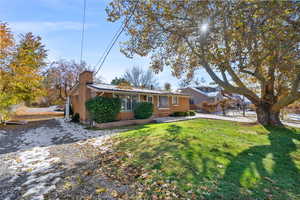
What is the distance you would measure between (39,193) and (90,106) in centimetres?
814

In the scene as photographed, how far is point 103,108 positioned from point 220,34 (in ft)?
26.9

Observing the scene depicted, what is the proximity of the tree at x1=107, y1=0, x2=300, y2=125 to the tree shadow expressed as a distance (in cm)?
324

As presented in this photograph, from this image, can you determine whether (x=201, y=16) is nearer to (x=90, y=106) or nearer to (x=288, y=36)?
(x=288, y=36)

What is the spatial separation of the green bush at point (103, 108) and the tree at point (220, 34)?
3.96m

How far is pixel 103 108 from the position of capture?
9945 mm

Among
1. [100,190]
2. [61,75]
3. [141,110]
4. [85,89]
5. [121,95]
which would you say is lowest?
[100,190]

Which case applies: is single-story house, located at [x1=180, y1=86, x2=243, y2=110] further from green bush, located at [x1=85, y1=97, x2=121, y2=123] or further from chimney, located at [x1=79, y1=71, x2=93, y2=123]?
chimney, located at [x1=79, y1=71, x2=93, y2=123]

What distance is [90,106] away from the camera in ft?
34.0

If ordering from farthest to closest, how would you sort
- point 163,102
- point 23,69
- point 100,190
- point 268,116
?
point 163,102 → point 23,69 → point 268,116 → point 100,190

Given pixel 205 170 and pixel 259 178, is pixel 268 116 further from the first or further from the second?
pixel 205 170

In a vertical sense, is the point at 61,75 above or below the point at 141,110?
above

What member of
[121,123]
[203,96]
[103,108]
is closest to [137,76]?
[203,96]

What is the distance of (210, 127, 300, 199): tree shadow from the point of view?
8.14 feet

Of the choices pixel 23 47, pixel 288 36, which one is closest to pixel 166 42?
pixel 288 36
